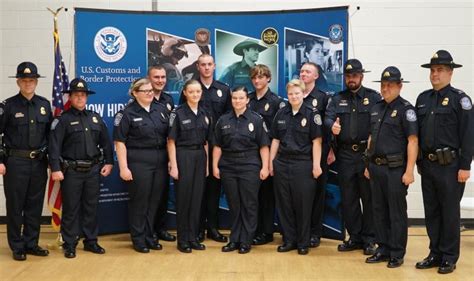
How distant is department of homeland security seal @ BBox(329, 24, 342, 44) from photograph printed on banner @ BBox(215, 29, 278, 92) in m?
0.63

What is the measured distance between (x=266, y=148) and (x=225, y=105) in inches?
30.4

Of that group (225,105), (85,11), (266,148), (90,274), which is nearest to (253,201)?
(266,148)

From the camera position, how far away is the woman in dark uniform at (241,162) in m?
6.07

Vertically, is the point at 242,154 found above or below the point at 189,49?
below

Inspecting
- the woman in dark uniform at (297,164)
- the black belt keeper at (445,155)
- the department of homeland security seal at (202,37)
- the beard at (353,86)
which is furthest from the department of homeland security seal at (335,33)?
the black belt keeper at (445,155)

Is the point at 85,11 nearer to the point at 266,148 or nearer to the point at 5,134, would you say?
the point at 5,134

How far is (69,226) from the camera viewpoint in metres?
5.96

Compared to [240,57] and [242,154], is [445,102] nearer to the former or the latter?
[242,154]

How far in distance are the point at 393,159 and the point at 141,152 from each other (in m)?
2.32

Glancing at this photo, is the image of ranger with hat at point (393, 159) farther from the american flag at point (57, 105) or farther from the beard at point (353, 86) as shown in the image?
the american flag at point (57, 105)

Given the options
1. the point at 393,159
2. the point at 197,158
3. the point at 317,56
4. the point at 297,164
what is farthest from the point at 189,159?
the point at 393,159

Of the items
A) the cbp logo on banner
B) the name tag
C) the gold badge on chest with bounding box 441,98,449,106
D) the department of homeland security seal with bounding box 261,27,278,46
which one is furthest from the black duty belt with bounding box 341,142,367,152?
the cbp logo on banner

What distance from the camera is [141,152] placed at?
6129 millimetres

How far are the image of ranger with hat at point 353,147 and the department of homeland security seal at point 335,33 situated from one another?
21.8 inches
